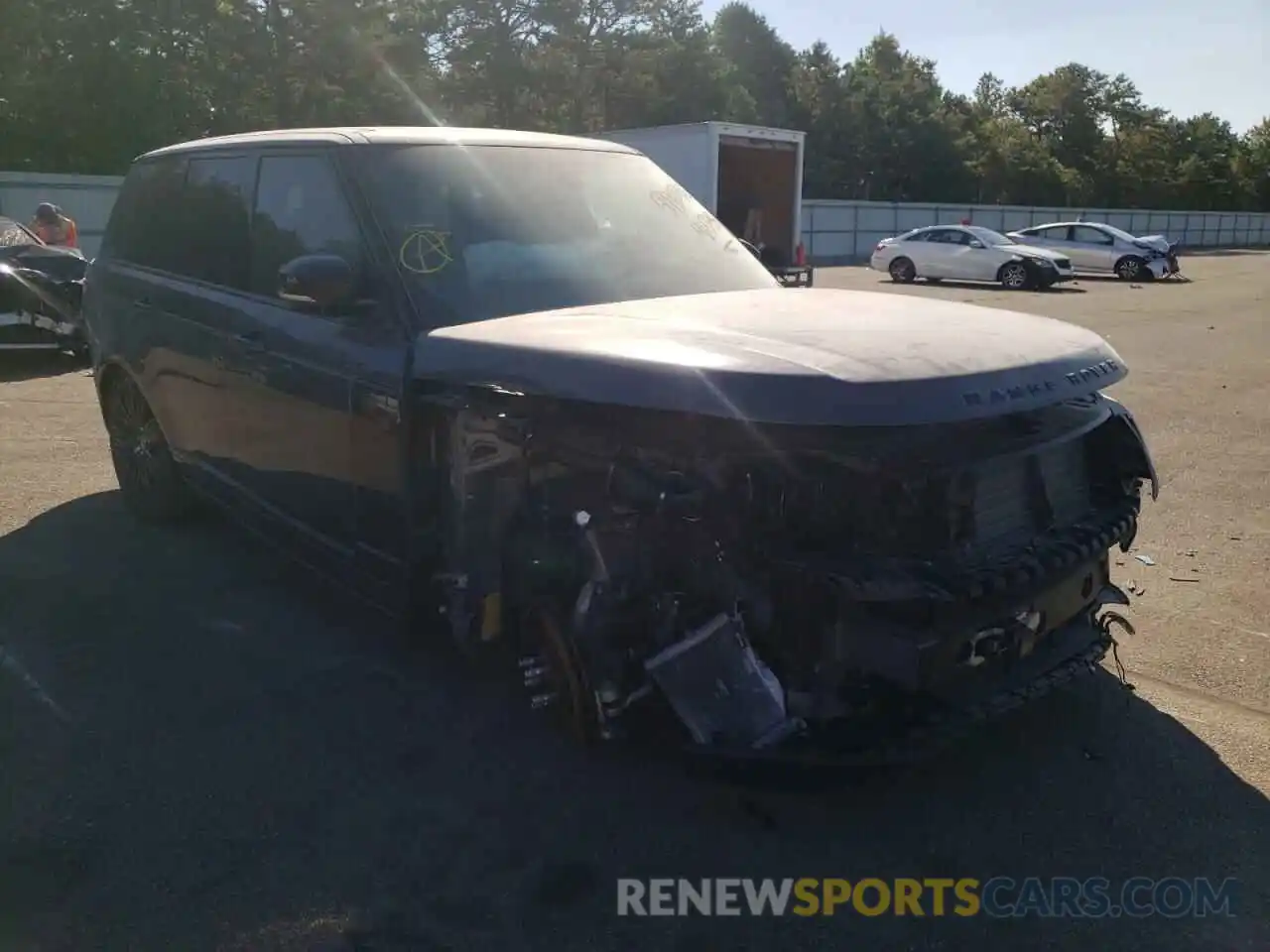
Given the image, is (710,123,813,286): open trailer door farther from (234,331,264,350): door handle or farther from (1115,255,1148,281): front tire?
(234,331,264,350): door handle

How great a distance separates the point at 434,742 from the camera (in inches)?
147

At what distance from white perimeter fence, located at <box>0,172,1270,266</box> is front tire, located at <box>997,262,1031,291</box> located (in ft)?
36.1

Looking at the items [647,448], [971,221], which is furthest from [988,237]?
[647,448]

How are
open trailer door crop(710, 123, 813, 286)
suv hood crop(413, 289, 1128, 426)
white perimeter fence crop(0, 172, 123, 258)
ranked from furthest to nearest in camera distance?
white perimeter fence crop(0, 172, 123, 258) < open trailer door crop(710, 123, 813, 286) < suv hood crop(413, 289, 1128, 426)

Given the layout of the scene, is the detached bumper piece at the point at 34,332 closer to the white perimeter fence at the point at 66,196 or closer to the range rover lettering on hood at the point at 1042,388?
the white perimeter fence at the point at 66,196

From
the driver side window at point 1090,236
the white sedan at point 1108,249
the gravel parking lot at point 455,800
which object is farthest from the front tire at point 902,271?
the gravel parking lot at point 455,800

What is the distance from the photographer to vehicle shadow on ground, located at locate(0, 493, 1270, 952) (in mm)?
2830

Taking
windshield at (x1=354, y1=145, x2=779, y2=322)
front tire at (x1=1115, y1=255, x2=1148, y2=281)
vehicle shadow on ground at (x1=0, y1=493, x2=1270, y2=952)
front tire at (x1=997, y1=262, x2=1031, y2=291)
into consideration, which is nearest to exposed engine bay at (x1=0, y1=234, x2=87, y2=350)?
vehicle shadow on ground at (x1=0, y1=493, x2=1270, y2=952)

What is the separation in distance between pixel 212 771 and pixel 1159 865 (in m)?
2.86

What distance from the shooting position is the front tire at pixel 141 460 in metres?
5.86

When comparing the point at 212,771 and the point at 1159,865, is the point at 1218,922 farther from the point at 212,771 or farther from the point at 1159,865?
the point at 212,771

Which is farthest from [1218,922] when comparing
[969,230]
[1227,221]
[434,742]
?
[1227,221]

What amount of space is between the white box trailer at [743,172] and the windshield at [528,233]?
1277 centimetres

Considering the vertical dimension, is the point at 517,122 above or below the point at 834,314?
above
